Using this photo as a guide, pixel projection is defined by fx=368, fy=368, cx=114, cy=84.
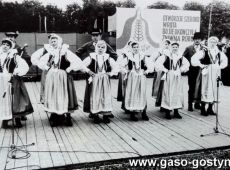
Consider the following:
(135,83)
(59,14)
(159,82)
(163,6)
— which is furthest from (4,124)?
(163,6)

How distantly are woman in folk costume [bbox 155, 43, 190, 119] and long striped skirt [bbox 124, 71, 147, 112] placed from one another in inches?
20.2

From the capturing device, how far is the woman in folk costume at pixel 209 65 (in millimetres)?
8195

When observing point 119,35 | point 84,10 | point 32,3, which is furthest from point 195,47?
point 32,3

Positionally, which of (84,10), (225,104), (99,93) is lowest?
(225,104)

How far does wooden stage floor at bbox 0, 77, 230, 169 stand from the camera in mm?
5297

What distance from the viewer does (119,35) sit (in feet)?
50.9

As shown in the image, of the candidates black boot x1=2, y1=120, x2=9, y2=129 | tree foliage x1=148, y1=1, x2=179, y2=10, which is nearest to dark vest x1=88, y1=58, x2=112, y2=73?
black boot x1=2, y1=120, x2=9, y2=129

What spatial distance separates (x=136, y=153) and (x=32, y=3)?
55.2m

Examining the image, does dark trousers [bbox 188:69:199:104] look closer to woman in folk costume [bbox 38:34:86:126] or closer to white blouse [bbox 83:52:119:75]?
white blouse [bbox 83:52:119:75]

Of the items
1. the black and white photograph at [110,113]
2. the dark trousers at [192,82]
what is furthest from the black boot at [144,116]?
the dark trousers at [192,82]

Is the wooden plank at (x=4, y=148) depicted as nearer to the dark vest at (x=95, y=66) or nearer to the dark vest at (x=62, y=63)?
the dark vest at (x=62, y=63)

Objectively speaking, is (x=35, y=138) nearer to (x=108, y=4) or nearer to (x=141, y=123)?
(x=141, y=123)

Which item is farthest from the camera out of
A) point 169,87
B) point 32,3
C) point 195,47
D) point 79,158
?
point 32,3

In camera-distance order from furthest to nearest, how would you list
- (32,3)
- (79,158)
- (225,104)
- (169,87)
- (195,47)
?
(32,3) < (225,104) < (195,47) < (169,87) < (79,158)
